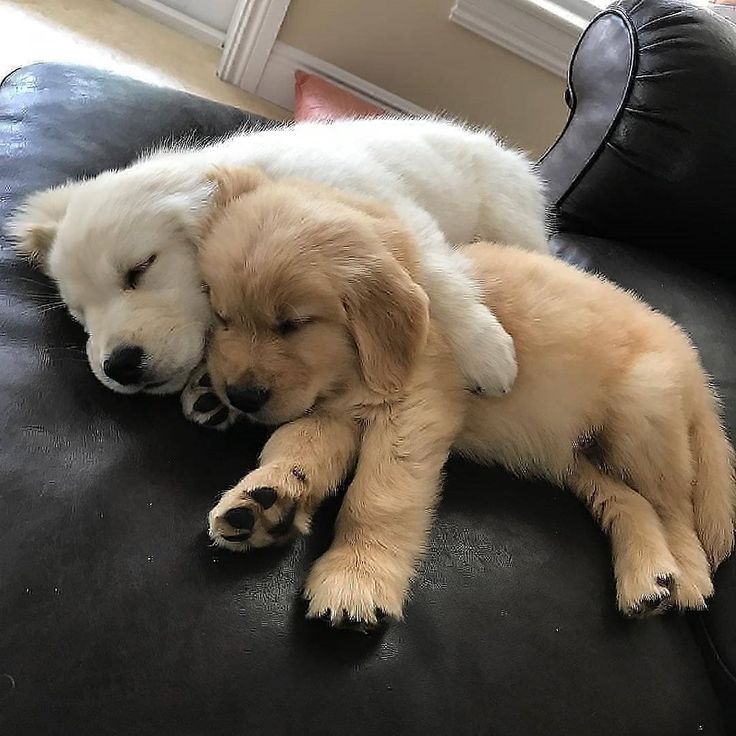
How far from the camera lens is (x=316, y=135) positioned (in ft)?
5.16

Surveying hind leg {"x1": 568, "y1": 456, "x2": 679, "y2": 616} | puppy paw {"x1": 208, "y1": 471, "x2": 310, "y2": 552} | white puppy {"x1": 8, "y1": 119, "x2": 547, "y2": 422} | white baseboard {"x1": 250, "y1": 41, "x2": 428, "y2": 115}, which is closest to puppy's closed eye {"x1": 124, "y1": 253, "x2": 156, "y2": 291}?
white puppy {"x1": 8, "y1": 119, "x2": 547, "y2": 422}

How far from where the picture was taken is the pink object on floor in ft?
8.36

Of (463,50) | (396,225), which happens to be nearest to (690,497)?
(396,225)

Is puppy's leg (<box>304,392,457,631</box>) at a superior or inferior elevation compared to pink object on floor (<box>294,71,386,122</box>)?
superior

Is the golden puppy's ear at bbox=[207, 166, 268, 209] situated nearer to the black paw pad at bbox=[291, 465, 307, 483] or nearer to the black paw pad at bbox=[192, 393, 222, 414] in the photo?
the black paw pad at bbox=[192, 393, 222, 414]

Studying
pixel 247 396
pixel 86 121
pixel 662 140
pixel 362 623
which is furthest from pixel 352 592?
pixel 662 140

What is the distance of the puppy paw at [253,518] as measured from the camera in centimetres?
91

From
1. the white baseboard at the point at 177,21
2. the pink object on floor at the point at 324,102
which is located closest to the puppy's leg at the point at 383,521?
the pink object on floor at the point at 324,102

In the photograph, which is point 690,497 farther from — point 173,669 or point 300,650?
point 173,669

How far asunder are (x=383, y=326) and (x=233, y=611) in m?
0.44

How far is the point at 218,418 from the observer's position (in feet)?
3.59

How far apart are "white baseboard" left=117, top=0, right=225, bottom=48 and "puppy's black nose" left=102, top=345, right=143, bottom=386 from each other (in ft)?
7.69

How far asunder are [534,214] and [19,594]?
1.25m

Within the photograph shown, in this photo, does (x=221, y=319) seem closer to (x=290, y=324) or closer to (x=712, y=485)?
(x=290, y=324)
